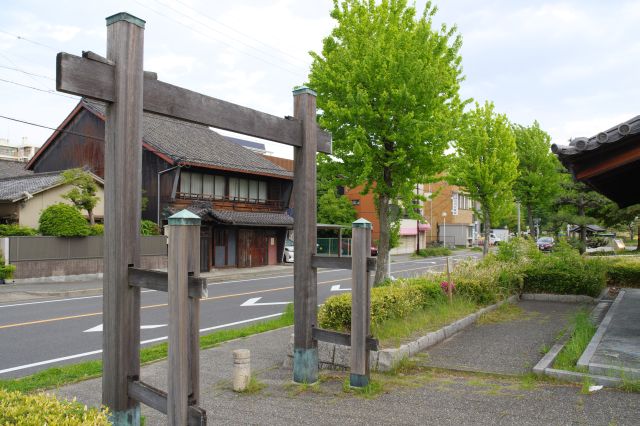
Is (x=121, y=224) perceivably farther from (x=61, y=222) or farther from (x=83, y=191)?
(x=83, y=191)

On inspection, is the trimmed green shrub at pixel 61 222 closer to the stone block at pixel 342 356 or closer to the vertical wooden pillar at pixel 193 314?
the stone block at pixel 342 356

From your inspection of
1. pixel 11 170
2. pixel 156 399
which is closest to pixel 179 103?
pixel 156 399

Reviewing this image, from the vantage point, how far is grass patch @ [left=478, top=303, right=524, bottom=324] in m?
10.8

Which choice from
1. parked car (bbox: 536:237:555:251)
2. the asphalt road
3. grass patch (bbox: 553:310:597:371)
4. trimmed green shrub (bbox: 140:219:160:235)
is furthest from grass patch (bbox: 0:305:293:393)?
parked car (bbox: 536:237:555:251)

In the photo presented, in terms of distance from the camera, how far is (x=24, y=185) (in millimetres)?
25203

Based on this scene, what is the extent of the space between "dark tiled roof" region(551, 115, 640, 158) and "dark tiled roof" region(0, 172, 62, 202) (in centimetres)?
2305

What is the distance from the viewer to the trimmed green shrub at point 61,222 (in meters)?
21.2

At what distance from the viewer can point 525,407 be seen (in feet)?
17.5

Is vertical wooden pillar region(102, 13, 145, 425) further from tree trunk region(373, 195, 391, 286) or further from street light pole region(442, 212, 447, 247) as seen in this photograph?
street light pole region(442, 212, 447, 247)

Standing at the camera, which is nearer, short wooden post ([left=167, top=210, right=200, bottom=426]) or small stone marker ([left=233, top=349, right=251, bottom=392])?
short wooden post ([left=167, top=210, right=200, bottom=426])

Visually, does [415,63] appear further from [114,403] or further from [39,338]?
[114,403]

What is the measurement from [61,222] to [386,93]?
15233 mm

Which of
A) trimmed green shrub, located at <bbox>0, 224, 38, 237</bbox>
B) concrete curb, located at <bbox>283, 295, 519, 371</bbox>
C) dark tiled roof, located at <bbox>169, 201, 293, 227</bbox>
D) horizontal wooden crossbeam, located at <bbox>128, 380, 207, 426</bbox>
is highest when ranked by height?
dark tiled roof, located at <bbox>169, 201, 293, 227</bbox>

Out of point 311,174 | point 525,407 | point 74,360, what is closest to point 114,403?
point 311,174
